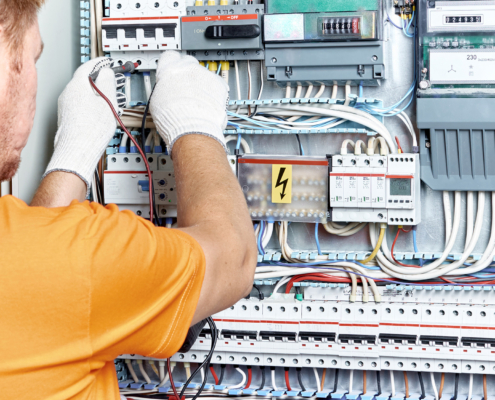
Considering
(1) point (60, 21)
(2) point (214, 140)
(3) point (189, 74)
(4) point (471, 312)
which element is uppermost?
(1) point (60, 21)

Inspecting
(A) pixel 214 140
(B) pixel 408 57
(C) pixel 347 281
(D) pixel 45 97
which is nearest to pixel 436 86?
(B) pixel 408 57

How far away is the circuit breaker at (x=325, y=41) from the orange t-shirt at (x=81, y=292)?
3.40 ft

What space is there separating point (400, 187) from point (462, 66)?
42cm

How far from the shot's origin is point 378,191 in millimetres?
1589

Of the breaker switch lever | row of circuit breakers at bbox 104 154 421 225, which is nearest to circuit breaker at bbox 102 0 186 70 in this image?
the breaker switch lever

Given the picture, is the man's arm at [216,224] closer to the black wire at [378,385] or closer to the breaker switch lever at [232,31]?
the breaker switch lever at [232,31]

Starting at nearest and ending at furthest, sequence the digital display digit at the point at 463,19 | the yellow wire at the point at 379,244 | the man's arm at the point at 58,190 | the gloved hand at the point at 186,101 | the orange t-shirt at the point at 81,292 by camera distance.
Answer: the orange t-shirt at the point at 81,292 → the gloved hand at the point at 186,101 → the man's arm at the point at 58,190 → the digital display digit at the point at 463,19 → the yellow wire at the point at 379,244

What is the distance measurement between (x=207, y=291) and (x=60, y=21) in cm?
128

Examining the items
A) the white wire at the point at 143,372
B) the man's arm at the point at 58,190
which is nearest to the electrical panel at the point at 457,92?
the man's arm at the point at 58,190

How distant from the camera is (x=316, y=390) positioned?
1732 mm

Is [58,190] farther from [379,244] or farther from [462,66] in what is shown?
[462,66]

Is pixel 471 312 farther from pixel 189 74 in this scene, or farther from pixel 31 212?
pixel 31 212

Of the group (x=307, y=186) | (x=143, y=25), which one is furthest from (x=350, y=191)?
(x=143, y=25)

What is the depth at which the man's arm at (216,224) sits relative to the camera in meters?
0.85
